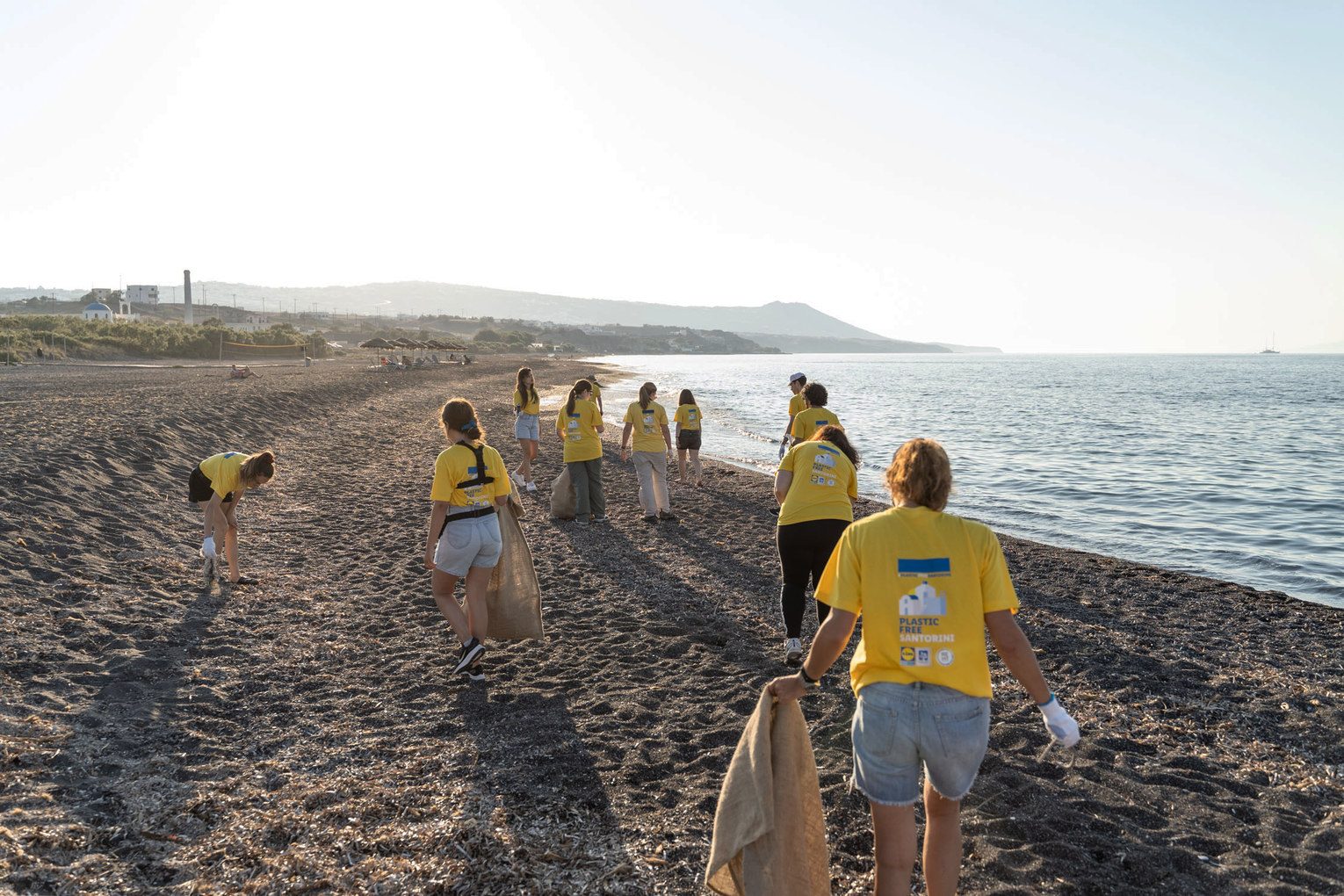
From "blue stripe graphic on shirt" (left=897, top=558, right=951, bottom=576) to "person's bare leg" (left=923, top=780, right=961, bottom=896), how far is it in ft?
2.50

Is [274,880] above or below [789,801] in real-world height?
below

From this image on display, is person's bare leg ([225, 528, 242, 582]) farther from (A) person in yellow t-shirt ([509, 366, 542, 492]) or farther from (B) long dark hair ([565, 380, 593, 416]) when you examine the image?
(A) person in yellow t-shirt ([509, 366, 542, 492])

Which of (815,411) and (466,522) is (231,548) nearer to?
(466,522)

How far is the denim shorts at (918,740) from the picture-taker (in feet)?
9.10

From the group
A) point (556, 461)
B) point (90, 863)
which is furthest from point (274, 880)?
point (556, 461)

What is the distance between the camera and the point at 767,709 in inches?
119

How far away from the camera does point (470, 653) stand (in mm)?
5871

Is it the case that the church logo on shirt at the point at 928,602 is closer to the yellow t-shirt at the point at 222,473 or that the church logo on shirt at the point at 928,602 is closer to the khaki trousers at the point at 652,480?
the yellow t-shirt at the point at 222,473

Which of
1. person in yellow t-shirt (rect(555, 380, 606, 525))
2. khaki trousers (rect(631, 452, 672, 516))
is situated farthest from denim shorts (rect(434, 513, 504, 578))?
khaki trousers (rect(631, 452, 672, 516))

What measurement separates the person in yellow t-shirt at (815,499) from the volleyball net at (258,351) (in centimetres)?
5597

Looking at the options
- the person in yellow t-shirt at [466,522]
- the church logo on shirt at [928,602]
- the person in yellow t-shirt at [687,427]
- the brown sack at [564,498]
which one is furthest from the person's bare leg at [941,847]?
the person in yellow t-shirt at [687,427]

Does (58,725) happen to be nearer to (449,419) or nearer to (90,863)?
(90,863)

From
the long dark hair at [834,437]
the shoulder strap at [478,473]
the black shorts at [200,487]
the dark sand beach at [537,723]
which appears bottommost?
the dark sand beach at [537,723]

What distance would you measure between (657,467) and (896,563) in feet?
28.2
